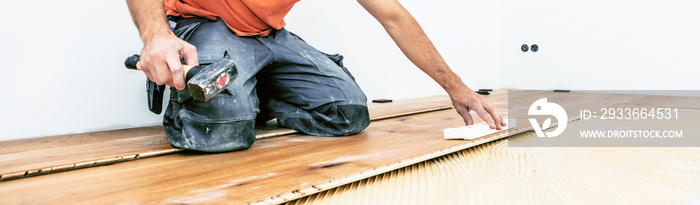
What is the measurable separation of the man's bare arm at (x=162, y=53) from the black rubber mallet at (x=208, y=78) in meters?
0.03


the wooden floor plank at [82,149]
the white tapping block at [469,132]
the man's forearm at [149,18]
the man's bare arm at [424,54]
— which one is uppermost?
the man's forearm at [149,18]

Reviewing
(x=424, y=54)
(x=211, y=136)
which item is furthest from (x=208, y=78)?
(x=424, y=54)

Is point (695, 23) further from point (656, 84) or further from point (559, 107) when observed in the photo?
point (559, 107)

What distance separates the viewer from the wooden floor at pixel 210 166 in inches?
36.5

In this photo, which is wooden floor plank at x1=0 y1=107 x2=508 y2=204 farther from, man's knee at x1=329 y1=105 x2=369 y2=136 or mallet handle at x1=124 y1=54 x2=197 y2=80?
mallet handle at x1=124 y1=54 x2=197 y2=80

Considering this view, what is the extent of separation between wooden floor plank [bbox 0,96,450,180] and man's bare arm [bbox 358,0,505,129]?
545mm

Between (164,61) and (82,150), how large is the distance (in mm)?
653

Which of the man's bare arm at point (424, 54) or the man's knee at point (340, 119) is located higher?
the man's bare arm at point (424, 54)

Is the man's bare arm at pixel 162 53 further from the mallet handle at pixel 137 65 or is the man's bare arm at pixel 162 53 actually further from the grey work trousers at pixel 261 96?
the grey work trousers at pixel 261 96

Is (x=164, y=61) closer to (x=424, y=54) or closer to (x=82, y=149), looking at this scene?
(x=82, y=149)

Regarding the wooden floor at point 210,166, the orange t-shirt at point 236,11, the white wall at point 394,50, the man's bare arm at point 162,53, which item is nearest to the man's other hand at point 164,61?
the man's bare arm at point 162,53

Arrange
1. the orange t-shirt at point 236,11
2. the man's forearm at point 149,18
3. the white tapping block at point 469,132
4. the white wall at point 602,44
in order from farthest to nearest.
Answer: the white wall at point 602,44
the orange t-shirt at point 236,11
the white tapping block at point 469,132
the man's forearm at point 149,18

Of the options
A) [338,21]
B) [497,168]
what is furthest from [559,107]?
[497,168]

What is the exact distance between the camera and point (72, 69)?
5.89ft
